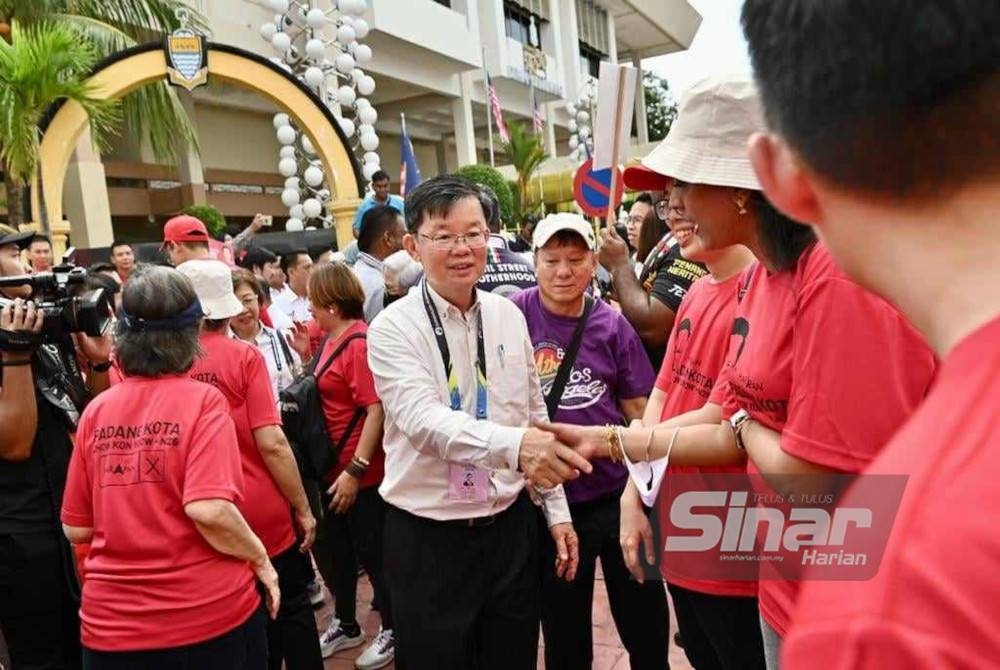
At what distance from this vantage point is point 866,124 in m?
0.61

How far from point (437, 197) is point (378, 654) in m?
2.26

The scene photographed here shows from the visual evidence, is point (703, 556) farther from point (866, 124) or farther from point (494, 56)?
point (494, 56)

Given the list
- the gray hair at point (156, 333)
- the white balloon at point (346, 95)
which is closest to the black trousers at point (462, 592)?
the gray hair at point (156, 333)

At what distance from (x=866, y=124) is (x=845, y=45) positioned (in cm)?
7

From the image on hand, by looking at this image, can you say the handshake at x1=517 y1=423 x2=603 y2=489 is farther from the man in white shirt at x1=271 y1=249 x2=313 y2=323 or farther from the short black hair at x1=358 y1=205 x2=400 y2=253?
the man in white shirt at x1=271 y1=249 x2=313 y2=323

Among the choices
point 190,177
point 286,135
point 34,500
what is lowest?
point 34,500

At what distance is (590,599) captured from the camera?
2.81m

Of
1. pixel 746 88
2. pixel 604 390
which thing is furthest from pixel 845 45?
pixel 604 390

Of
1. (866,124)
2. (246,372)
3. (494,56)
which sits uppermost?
(494,56)

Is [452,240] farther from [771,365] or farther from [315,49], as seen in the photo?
[315,49]

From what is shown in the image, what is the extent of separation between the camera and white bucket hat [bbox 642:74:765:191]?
1667 mm

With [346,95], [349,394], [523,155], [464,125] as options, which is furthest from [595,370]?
[464,125]

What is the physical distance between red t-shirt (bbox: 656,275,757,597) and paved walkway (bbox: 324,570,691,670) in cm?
123

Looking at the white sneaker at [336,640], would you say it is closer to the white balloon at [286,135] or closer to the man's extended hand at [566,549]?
the man's extended hand at [566,549]
